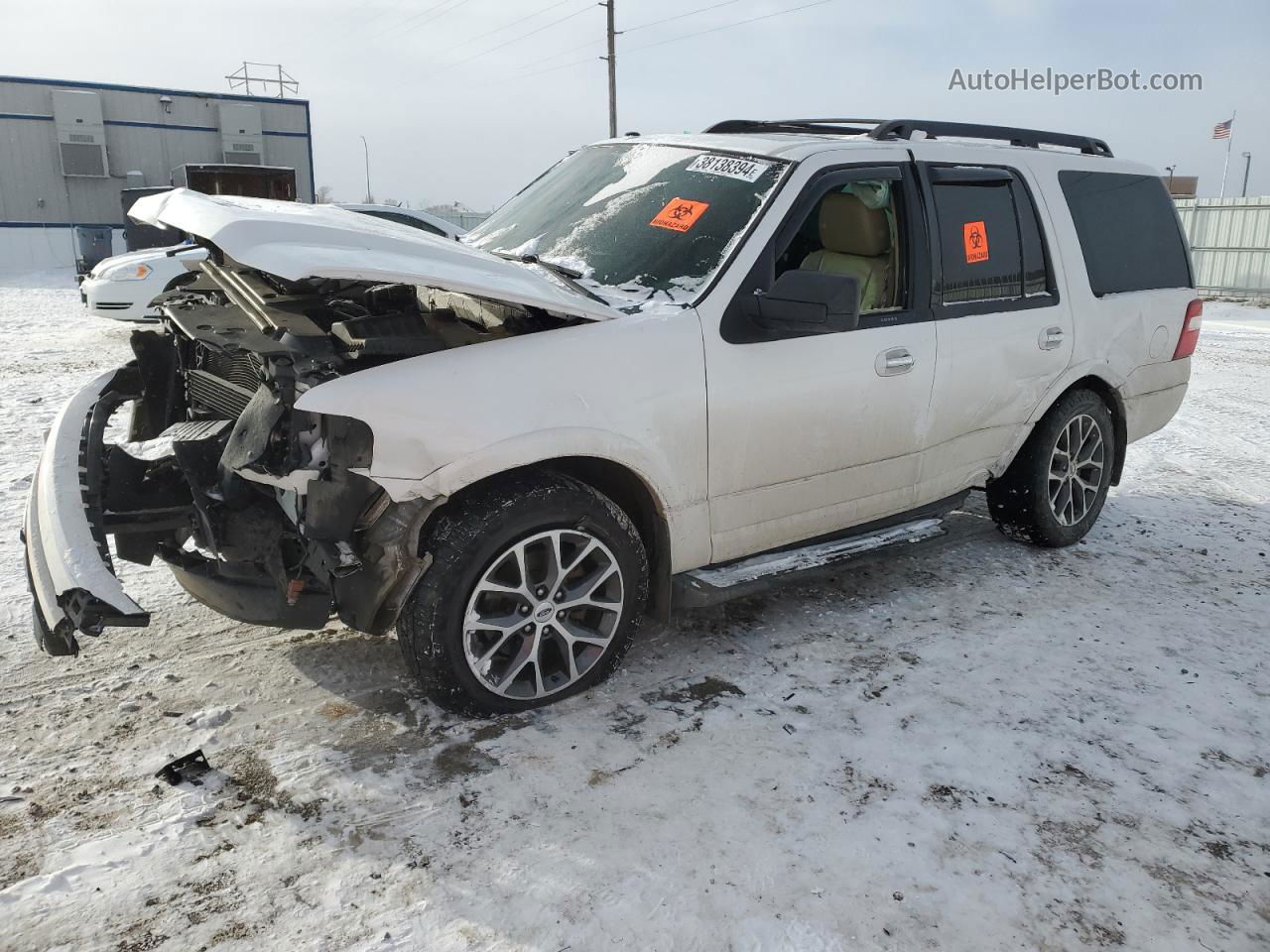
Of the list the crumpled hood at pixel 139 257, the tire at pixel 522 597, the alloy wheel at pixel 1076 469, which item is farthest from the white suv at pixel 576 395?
the crumpled hood at pixel 139 257

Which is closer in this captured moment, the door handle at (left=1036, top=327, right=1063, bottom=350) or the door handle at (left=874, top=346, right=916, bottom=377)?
the door handle at (left=874, top=346, right=916, bottom=377)

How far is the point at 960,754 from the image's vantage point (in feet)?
10.2

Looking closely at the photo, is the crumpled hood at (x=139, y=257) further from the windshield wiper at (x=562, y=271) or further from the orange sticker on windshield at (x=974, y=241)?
the orange sticker on windshield at (x=974, y=241)

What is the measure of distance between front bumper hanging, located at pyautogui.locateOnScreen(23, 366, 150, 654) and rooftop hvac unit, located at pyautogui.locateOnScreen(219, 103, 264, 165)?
31.0 m

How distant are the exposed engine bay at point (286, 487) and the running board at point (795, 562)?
1037 mm

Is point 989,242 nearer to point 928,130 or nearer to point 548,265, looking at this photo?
point 928,130

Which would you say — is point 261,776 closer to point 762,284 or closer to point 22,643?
point 22,643

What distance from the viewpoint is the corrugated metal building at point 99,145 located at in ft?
92.7

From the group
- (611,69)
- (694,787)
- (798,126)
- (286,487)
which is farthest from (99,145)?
(694,787)

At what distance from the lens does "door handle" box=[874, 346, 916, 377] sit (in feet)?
12.4

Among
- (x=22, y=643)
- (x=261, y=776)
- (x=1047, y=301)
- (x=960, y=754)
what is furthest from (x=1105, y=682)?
(x=22, y=643)

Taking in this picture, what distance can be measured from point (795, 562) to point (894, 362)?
90 centimetres

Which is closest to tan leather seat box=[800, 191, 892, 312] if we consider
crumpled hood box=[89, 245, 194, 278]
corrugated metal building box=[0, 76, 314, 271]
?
crumpled hood box=[89, 245, 194, 278]

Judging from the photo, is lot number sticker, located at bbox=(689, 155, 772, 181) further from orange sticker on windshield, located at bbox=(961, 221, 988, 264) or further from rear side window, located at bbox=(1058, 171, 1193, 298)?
rear side window, located at bbox=(1058, 171, 1193, 298)
